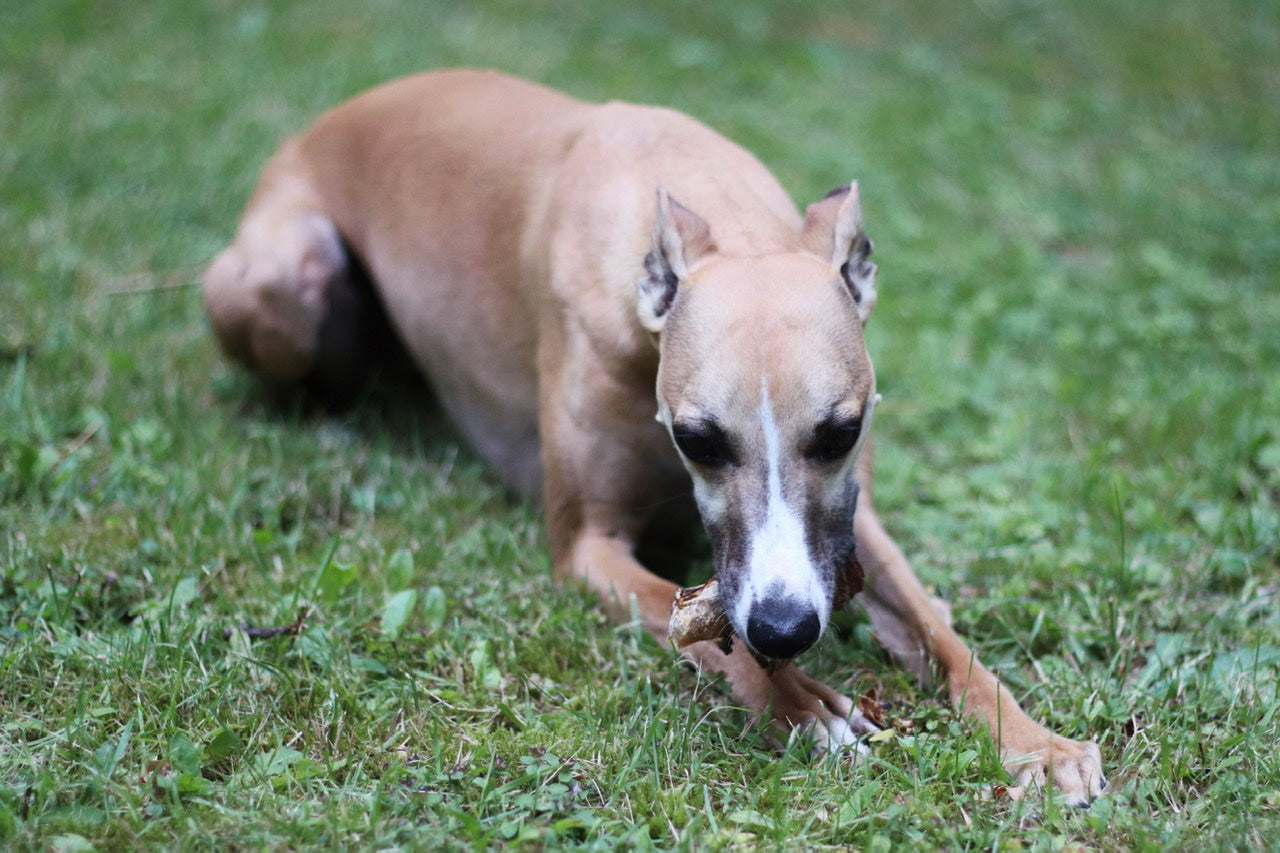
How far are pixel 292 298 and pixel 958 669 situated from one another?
271cm

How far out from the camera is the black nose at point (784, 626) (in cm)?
244

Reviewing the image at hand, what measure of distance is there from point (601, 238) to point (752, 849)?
1759mm

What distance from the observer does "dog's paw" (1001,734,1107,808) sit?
2.51 metres

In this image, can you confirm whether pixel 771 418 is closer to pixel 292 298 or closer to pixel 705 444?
pixel 705 444

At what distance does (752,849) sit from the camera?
2.32 metres

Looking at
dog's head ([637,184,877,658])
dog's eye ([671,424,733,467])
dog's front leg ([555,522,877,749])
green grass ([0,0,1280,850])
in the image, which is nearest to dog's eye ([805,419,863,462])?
dog's head ([637,184,877,658])

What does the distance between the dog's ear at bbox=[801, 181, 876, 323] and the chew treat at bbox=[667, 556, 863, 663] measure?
0.71 metres

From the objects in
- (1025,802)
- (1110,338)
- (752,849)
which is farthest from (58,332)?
(1110,338)

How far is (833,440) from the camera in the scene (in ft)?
8.68

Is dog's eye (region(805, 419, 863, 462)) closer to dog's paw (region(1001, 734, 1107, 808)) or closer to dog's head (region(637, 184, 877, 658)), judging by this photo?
dog's head (region(637, 184, 877, 658))

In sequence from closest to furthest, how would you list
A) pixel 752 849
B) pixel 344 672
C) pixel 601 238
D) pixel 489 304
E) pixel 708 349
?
1. pixel 752 849
2. pixel 708 349
3. pixel 344 672
4. pixel 601 238
5. pixel 489 304

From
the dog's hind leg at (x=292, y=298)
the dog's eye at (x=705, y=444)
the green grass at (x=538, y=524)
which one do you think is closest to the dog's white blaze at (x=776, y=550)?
the dog's eye at (x=705, y=444)

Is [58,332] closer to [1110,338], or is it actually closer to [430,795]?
[430,795]

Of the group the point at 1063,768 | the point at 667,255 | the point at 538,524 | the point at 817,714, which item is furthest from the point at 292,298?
the point at 1063,768
